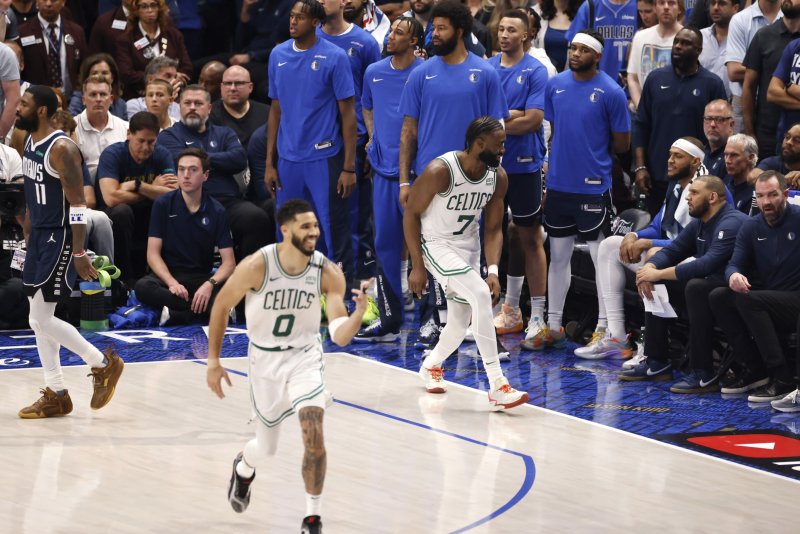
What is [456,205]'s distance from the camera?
7988 mm

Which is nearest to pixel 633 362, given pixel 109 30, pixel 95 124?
pixel 95 124

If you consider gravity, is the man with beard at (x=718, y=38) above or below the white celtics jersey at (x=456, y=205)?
above

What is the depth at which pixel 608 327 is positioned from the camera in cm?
925

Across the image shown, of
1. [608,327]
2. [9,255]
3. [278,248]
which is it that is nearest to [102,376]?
[278,248]

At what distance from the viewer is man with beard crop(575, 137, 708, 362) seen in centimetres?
888

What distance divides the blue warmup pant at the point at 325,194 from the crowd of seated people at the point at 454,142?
0.7 inches

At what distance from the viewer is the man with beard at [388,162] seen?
934 cm

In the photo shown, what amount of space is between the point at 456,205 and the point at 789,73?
3.00 metres

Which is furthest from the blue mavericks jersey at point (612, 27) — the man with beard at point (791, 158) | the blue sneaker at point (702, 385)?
the blue sneaker at point (702, 385)

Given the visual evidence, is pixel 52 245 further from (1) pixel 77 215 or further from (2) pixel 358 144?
(2) pixel 358 144

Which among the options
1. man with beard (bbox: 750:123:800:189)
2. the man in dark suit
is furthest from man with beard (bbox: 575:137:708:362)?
the man in dark suit

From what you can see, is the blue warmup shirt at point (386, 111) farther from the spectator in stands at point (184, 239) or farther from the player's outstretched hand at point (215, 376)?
the player's outstretched hand at point (215, 376)

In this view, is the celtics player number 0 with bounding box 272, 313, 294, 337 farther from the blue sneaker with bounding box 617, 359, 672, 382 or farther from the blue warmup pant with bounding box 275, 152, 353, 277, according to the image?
the blue warmup pant with bounding box 275, 152, 353, 277

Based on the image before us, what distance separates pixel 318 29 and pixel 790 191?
155 inches
